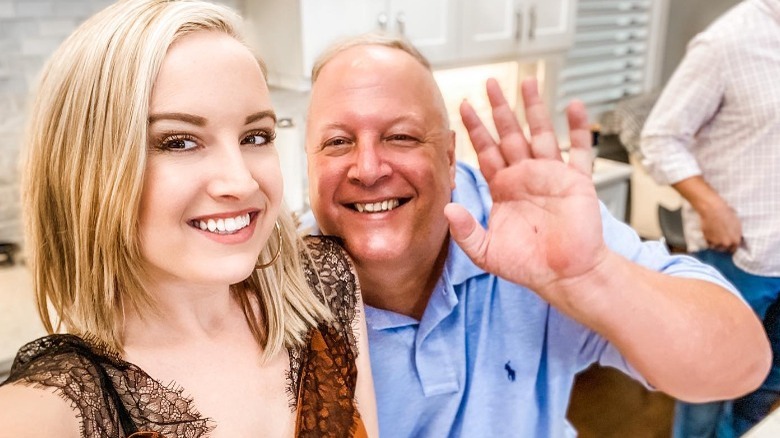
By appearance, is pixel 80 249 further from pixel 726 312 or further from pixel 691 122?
pixel 691 122

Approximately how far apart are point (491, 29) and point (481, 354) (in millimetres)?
1825

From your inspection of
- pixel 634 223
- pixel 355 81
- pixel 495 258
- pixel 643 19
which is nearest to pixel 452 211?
pixel 495 258

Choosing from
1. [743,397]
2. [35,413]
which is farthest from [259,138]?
[743,397]

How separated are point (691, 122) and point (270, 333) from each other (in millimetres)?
1532

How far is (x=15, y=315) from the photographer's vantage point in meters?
1.69

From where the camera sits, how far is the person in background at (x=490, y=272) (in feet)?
3.42

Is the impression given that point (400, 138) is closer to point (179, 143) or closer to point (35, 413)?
point (179, 143)

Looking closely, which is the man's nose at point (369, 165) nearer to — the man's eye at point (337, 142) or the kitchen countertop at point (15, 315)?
the man's eye at point (337, 142)

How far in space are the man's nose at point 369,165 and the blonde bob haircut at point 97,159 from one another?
1.12 feet

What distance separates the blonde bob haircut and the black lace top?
0.05 m

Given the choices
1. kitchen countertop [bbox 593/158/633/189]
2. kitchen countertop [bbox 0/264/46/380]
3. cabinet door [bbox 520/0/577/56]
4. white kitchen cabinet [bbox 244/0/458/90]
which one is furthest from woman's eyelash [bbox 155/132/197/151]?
kitchen countertop [bbox 593/158/633/189]

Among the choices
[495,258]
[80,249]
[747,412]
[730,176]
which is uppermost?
[80,249]

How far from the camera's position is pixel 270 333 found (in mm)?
985

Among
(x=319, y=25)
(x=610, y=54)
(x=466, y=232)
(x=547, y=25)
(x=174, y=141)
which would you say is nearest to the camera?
(x=174, y=141)
